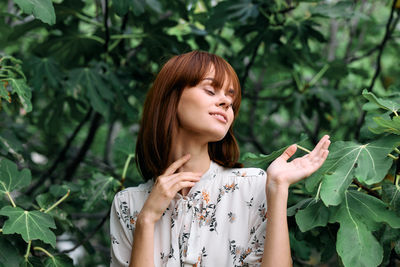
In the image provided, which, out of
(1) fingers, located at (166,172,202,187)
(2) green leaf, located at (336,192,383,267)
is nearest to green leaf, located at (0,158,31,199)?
(1) fingers, located at (166,172,202,187)

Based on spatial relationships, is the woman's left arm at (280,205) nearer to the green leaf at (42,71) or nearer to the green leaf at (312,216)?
the green leaf at (312,216)

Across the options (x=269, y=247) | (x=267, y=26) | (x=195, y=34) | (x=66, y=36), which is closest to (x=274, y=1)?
(x=267, y=26)

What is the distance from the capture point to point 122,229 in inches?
64.2

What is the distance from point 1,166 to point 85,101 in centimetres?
128

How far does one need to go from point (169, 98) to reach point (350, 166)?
0.62 m

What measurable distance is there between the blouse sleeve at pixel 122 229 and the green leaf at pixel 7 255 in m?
0.35

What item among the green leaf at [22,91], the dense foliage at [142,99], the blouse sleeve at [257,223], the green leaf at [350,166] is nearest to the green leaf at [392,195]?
the dense foliage at [142,99]

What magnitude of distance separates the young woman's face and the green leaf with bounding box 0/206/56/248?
604mm

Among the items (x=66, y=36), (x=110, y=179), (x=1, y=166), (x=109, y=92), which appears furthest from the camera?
(x=66, y=36)

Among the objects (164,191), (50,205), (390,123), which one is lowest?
(50,205)

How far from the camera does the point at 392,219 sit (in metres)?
1.33

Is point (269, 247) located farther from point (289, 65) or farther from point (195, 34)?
point (289, 65)

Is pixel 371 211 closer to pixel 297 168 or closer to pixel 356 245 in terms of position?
pixel 356 245

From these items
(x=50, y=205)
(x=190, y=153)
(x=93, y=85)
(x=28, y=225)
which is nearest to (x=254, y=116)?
(x=93, y=85)
